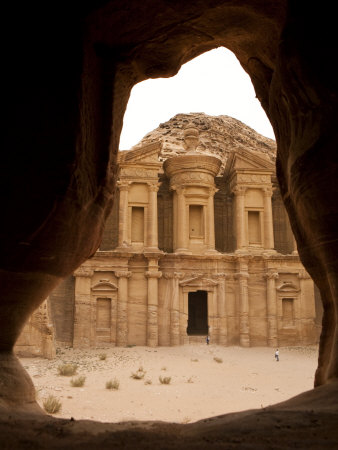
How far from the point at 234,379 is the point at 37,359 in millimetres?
6973

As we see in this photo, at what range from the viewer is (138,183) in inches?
850

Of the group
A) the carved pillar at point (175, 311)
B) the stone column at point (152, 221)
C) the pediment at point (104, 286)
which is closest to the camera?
the carved pillar at point (175, 311)

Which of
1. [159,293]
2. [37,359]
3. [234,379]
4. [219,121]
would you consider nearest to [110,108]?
[234,379]

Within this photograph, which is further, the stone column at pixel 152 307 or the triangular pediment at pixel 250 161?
the triangular pediment at pixel 250 161

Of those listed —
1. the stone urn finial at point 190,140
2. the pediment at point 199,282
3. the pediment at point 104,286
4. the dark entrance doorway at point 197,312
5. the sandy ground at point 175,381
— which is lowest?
the sandy ground at point 175,381

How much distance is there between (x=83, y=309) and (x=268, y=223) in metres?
10.8

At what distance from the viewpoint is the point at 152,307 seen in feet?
64.2

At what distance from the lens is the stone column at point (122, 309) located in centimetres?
1898

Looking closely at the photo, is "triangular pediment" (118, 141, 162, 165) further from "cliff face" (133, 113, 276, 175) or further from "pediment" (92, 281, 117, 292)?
"cliff face" (133, 113, 276, 175)

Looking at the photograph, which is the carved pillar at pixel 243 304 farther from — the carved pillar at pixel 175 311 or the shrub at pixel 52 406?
the shrub at pixel 52 406

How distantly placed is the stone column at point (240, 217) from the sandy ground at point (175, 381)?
5.60 metres

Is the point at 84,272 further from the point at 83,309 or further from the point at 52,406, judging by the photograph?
the point at 52,406

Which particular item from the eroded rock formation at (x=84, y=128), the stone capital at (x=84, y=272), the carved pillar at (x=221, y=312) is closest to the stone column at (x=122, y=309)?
the stone capital at (x=84, y=272)

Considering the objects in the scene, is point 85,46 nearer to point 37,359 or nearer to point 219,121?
point 37,359
